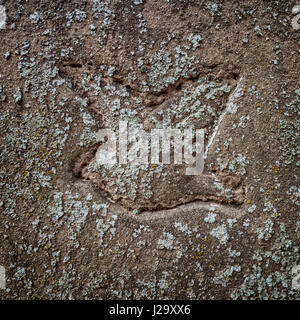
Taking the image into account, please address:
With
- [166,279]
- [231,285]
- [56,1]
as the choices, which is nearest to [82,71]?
[56,1]

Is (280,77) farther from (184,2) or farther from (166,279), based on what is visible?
(166,279)

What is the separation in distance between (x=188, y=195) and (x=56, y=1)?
2.34ft

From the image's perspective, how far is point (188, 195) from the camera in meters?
1.01

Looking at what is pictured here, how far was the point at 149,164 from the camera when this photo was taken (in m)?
1.01

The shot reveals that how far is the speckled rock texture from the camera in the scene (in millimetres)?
984

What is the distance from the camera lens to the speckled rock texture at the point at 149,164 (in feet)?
3.23

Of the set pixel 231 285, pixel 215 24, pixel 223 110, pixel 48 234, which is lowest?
pixel 231 285

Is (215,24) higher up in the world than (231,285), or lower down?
higher up

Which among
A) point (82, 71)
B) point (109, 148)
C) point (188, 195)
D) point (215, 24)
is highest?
point (215, 24)

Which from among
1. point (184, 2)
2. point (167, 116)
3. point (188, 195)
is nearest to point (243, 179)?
point (188, 195)

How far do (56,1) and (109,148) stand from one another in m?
0.47

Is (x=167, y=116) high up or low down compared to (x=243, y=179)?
up

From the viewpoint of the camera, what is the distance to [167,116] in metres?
1.01

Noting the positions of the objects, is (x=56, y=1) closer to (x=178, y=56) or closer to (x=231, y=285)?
(x=178, y=56)
